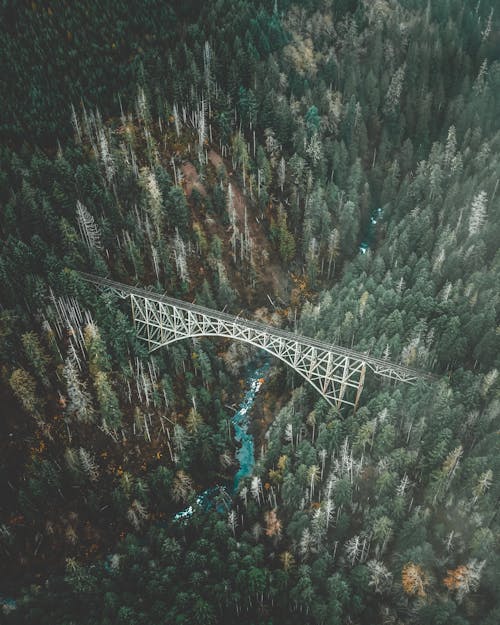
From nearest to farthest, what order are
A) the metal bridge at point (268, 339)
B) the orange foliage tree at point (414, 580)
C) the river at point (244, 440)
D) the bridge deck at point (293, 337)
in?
the orange foliage tree at point (414, 580) → the bridge deck at point (293, 337) → the metal bridge at point (268, 339) → the river at point (244, 440)

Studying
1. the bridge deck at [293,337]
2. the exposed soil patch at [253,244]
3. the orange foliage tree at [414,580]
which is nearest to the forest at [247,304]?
the orange foliage tree at [414,580]

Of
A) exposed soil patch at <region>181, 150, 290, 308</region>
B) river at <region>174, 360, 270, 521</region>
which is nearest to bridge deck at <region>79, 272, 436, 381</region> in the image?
exposed soil patch at <region>181, 150, 290, 308</region>

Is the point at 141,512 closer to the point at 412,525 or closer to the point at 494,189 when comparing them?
the point at 412,525

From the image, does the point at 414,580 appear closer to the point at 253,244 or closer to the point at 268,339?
the point at 268,339

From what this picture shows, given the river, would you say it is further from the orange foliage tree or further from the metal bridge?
the orange foliage tree

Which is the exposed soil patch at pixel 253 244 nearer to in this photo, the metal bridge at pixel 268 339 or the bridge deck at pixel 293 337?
the metal bridge at pixel 268 339

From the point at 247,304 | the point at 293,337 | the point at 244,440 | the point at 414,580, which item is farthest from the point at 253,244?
the point at 414,580
